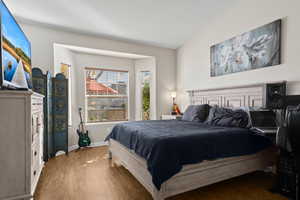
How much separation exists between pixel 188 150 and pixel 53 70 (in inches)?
124

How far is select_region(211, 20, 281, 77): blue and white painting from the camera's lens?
7.91ft

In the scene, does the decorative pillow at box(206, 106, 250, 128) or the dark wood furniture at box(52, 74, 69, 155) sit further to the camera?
the dark wood furniture at box(52, 74, 69, 155)

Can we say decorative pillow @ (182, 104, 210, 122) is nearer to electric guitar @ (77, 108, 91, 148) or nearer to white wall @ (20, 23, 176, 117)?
white wall @ (20, 23, 176, 117)

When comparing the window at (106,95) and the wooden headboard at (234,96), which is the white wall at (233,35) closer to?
the wooden headboard at (234,96)

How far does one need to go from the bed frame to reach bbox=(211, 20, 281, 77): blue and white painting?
0.41 meters

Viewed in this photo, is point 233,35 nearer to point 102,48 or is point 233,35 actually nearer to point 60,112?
point 102,48

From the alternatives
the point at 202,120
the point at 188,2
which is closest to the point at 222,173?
the point at 202,120

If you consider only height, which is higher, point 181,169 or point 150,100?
point 150,100

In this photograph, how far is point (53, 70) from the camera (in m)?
3.26

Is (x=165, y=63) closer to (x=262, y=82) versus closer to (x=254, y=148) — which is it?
(x=262, y=82)

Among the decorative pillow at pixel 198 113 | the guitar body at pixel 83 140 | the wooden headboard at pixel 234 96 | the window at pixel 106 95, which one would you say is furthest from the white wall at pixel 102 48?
the guitar body at pixel 83 140

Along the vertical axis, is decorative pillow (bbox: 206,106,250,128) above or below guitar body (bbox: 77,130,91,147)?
above

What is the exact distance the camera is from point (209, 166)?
6.17ft

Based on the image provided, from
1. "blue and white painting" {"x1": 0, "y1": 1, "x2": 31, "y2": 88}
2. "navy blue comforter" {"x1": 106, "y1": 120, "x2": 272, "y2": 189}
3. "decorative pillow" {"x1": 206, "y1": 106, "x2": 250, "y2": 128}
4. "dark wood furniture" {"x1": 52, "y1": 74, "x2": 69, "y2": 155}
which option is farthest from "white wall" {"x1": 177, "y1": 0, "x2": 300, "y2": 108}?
"blue and white painting" {"x1": 0, "y1": 1, "x2": 31, "y2": 88}
